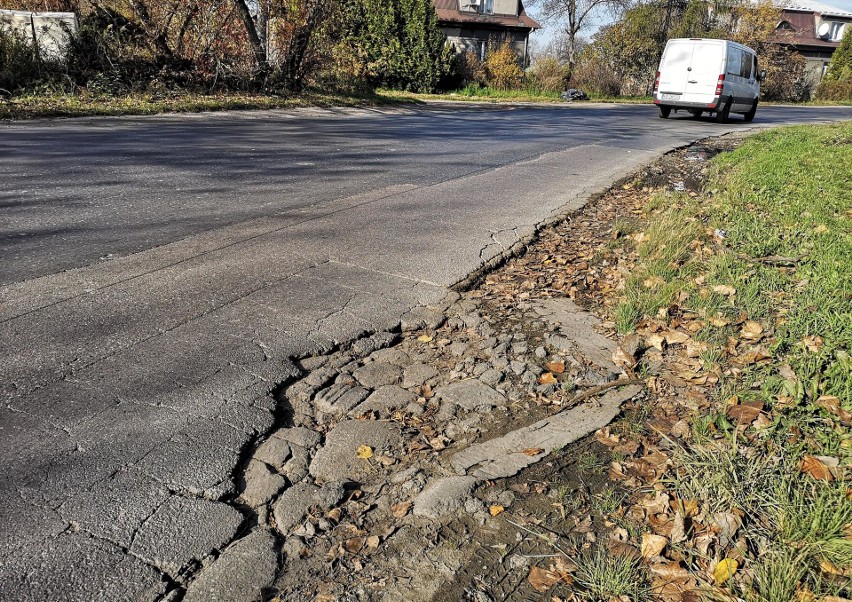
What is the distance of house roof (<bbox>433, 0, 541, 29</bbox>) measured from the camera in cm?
4125

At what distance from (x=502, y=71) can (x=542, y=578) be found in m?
33.7

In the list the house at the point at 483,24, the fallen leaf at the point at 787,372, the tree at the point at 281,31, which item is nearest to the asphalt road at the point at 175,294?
the fallen leaf at the point at 787,372

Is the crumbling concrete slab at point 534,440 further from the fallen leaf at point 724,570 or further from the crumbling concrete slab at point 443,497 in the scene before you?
the fallen leaf at point 724,570

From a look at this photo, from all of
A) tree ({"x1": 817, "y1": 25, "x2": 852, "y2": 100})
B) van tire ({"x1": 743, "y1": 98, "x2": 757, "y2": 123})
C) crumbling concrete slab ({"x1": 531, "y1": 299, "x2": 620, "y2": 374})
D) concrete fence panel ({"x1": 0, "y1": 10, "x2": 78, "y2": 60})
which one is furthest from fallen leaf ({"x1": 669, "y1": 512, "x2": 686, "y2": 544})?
tree ({"x1": 817, "y1": 25, "x2": 852, "y2": 100})

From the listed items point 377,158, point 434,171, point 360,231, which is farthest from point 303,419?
point 377,158

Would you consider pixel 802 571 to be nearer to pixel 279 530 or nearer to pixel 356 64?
pixel 279 530

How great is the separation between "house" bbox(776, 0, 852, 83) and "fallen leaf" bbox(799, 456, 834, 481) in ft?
210

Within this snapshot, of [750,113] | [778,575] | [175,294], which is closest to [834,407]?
[778,575]

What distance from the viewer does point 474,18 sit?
41.9 m

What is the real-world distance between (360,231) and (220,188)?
2142 millimetres

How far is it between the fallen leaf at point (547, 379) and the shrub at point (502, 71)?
3179cm

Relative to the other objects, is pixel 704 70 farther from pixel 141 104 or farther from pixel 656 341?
pixel 656 341

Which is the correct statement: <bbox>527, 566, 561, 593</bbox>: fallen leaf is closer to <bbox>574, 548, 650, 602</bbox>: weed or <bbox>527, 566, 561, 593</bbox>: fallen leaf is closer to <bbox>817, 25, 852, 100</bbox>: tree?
<bbox>574, 548, 650, 602</bbox>: weed

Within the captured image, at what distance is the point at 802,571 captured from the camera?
2047 mm
